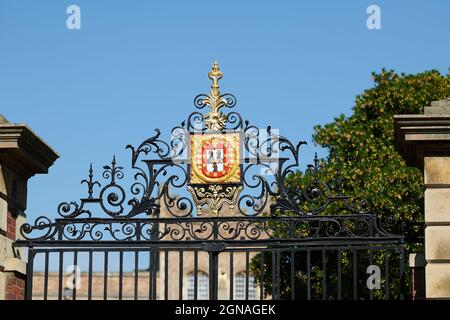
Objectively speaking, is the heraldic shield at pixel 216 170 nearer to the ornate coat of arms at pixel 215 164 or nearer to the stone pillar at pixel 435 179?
the ornate coat of arms at pixel 215 164

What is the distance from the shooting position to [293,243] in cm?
1417

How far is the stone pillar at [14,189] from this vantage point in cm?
1416

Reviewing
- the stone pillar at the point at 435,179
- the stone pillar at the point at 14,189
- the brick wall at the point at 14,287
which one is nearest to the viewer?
the stone pillar at the point at 435,179

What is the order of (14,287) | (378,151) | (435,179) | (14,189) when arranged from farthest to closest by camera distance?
(378,151)
(14,189)
(14,287)
(435,179)

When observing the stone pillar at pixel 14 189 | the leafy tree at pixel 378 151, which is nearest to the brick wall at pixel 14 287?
the stone pillar at pixel 14 189

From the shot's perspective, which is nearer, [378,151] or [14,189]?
[14,189]

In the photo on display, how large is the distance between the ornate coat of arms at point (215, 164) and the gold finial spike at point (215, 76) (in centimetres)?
14

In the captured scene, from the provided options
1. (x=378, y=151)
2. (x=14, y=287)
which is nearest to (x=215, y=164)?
(x=14, y=287)

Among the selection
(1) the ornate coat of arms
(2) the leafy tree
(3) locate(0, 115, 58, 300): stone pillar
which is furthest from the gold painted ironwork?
(2) the leafy tree

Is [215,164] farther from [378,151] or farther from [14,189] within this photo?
[378,151]

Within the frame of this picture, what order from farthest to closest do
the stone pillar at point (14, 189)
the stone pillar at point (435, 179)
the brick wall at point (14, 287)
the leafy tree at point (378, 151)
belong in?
the leafy tree at point (378, 151) < the brick wall at point (14, 287) < the stone pillar at point (14, 189) < the stone pillar at point (435, 179)

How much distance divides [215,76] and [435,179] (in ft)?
9.83

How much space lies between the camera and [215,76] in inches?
576
